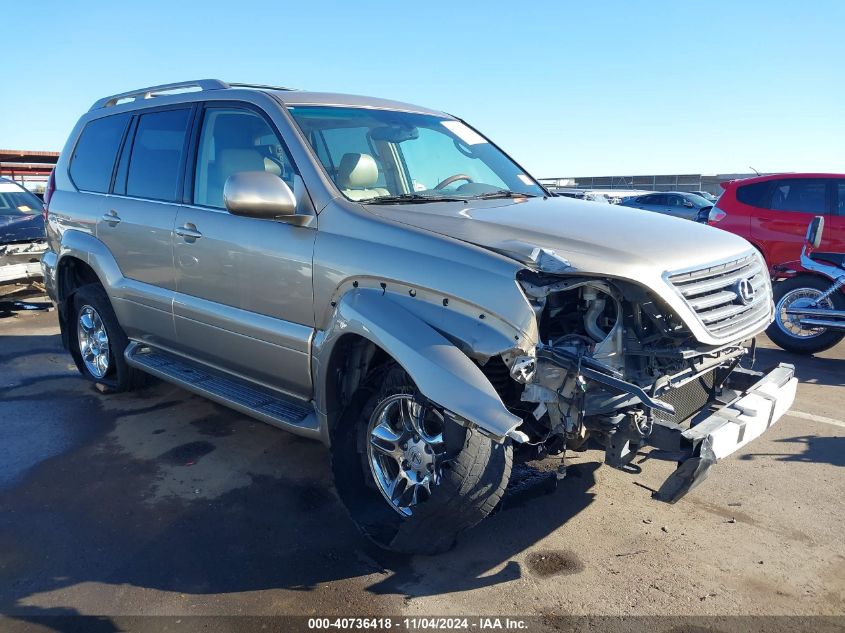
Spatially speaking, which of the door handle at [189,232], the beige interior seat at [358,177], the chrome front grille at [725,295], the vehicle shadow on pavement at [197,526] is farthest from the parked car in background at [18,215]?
the chrome front grille at [725,295]

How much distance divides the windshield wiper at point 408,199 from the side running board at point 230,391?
113 centimetres

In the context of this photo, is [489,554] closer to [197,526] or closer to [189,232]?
[197,526]

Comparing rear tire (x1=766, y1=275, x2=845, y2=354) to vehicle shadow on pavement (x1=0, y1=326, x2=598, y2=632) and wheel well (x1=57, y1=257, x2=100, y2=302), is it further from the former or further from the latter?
wheel well (x1=57, y1=257, x2=100, y2=302)

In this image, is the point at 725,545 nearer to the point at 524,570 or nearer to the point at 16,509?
the point at 524,570

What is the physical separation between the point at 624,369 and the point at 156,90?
13.0ft

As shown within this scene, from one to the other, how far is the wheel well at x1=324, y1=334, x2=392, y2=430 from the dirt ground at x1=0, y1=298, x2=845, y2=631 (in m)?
0.63

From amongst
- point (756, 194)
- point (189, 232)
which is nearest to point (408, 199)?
point (189, 232)

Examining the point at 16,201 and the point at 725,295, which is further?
the point at 16,201

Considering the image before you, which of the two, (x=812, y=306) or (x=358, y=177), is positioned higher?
(x=358, y=177)

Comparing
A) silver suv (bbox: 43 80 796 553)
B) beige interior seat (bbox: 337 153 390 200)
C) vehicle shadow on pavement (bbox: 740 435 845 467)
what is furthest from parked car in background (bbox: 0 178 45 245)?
vehicle shadow on pavement (bbox: 740 435 845 467)

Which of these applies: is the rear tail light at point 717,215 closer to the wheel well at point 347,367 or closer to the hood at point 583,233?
the hood at point 583,233

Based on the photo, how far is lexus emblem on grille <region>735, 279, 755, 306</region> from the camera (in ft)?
10.3

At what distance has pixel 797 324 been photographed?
6.84 metres

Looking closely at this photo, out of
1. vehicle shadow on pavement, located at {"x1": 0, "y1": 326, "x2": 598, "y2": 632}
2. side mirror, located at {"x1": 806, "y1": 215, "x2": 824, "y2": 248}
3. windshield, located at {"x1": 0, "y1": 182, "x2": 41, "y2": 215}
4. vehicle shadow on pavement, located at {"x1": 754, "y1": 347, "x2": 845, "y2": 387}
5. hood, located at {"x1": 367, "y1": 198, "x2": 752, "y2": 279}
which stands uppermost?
hood, located at {"x1": 367, "y1": 198, "x2": 752, "y2": 279}
